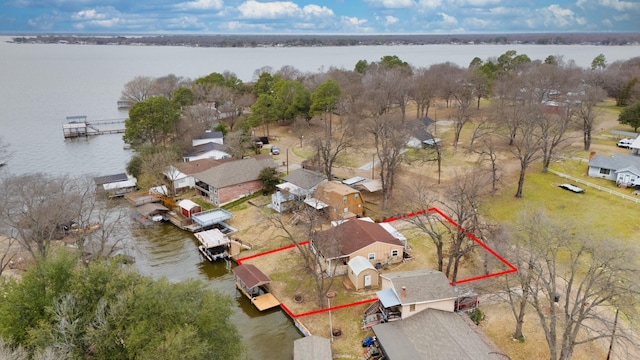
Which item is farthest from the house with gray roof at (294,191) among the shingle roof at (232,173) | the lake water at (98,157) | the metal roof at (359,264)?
the metal roof at (359,264)

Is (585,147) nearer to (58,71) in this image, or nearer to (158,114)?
(158,114)

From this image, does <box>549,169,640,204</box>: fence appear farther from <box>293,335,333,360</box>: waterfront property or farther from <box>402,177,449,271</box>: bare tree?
<box>293,335,333,360</box>: waterfront property

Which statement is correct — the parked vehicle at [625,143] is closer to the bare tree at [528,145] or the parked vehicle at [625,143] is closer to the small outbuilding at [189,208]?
the bare tree at [528,145]

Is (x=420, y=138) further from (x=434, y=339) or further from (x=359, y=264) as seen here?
(x=434, y=339)

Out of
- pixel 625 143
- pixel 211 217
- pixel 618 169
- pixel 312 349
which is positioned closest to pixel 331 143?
pixel 211 217

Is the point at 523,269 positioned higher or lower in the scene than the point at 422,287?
higher

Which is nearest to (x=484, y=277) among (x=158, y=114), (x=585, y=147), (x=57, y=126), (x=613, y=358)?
(x=613, y=358)

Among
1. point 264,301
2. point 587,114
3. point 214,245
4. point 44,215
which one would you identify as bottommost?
point 264,301
